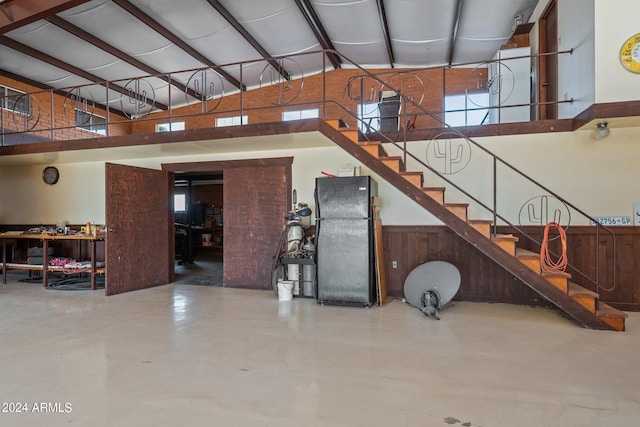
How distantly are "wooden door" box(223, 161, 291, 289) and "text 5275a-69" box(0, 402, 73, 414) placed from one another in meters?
3.95

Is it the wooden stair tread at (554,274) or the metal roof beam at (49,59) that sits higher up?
the metal roof beam at (49,59)

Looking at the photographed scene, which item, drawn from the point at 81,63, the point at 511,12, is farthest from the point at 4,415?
the point at 511,12

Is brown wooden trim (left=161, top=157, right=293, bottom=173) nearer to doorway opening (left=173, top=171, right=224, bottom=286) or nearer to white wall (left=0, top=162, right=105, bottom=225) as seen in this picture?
white wall (left=0, top=162, right=105, bottom=225)

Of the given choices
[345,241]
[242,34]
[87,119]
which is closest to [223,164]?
[242,34]

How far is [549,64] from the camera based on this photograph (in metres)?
5.77

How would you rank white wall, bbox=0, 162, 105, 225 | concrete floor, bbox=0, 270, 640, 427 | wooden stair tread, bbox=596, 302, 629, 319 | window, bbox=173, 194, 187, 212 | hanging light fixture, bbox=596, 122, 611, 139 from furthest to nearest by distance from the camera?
window, bbox=173, 194, 187, 212 < white wall, bbox=0, 162, 105, 225 < hanging light fixture, bbox=596, 122, 611, 139 < wooden stair tread, bbox=596, 302, 629, 319 < concrete floor, bbox=0, 270, 640, 427

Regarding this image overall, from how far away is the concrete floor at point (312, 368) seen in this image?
7.56 ft

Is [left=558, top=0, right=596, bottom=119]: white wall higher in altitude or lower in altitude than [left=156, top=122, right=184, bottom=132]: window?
lower

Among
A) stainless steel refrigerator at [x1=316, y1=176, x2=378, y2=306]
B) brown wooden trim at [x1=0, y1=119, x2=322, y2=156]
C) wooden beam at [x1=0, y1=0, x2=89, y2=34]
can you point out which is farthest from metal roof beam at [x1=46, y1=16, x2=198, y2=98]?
stainless steel refrigerator at [x1=316, y1=176, x2=378, y2=306]

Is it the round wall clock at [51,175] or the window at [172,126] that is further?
the window at [172,126]

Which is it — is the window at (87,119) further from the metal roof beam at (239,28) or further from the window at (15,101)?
the metal roof beam at (239,28)

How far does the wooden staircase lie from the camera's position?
13.1ft

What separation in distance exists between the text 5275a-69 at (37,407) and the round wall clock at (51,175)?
6514 mm

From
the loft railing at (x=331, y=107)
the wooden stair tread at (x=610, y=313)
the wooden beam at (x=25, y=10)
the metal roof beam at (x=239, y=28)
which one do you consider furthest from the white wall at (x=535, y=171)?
the wooden beam at (x=25, y=10)
